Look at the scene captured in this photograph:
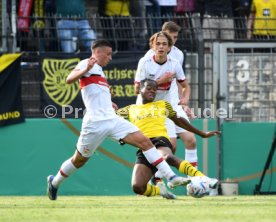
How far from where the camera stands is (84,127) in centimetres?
1295

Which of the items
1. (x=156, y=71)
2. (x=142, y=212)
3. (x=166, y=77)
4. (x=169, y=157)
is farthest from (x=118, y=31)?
(x=142, y=212)

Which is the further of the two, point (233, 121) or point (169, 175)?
point (233, 121)

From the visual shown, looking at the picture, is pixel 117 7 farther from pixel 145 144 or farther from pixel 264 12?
pixel 145 144

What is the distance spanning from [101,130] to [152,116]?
2.58 feet

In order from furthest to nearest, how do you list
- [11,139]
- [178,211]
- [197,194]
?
[11,139] < [197,194] < [178,211]

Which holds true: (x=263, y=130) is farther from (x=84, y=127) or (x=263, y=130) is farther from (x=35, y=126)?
(x=84, y=127)

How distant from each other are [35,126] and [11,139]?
1.65 ft

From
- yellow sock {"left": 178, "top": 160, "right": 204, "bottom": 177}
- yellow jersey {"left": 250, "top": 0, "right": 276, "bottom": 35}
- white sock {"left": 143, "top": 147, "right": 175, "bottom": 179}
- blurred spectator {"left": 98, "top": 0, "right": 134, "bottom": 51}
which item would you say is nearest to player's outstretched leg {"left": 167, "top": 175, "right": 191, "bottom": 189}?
white sock {"left": 143, "top": 147, "right": 175, "bottom": 179}

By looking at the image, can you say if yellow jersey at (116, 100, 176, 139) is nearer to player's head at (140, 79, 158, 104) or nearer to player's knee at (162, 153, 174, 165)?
player's head at (140, 79, 158, 104)

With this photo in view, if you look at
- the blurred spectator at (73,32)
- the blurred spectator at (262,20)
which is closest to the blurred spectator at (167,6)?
the blurred spectator at (262,20)

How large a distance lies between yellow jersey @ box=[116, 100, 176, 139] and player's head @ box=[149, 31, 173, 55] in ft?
3.15

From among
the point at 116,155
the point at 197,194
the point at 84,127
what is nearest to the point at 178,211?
the point at 197,194

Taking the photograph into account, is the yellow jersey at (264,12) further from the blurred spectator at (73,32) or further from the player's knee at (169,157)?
the player's knee at (169,157)

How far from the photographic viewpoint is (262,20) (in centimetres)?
1861
